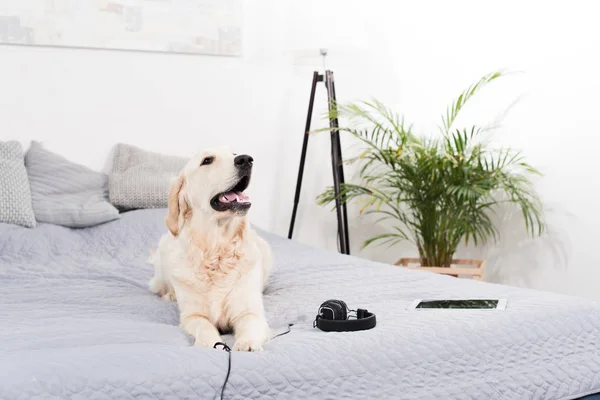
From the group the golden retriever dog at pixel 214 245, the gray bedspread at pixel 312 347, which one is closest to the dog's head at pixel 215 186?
the golden retriever dog at pixel 214 245

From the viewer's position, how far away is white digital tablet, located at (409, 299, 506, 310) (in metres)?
1.86

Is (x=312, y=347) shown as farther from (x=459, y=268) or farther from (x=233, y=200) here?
(x=459, y=268)

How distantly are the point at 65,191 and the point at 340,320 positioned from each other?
2.22 m

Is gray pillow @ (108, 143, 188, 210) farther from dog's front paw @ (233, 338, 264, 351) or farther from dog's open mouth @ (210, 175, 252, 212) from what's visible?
dog's front paw @ (233, 338, 264, 351)

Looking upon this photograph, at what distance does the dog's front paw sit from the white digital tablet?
0.52 m

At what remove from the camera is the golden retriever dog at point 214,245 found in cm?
189

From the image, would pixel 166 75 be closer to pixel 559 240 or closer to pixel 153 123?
pixel 153 123

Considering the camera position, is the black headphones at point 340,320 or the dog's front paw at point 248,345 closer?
the dog's front paw at point 248,345

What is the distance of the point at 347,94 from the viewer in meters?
4.67

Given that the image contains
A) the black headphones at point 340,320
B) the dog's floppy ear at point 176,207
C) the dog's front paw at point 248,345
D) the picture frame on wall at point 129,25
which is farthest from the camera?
the picture frame on wall at point 129,25

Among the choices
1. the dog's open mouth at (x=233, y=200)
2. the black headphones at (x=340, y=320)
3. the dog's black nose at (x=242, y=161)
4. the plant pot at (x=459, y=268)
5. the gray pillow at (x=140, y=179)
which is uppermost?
the dog's black nose at (x=242, y=161)

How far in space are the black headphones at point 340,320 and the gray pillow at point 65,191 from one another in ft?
6.31

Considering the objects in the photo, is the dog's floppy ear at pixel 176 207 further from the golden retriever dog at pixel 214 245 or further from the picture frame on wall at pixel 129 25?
the picture frame on wall at pixel 129 25

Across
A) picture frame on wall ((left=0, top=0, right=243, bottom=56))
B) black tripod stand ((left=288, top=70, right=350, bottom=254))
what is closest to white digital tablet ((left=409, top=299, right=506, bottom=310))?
black tripod stand ((left=288, top=70, right=350, bottom=254))
